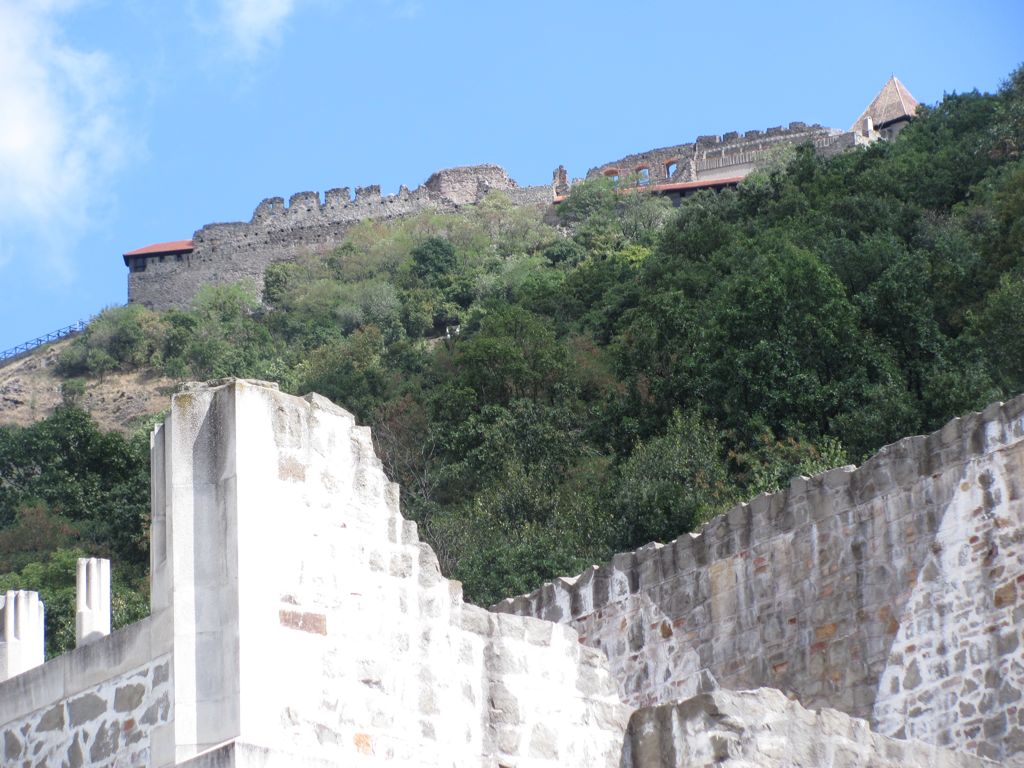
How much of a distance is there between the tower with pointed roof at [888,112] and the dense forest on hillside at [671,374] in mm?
16473

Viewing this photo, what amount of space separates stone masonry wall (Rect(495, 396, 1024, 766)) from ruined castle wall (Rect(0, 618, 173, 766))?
5067mm

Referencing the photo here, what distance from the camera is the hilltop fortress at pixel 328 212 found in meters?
68.7

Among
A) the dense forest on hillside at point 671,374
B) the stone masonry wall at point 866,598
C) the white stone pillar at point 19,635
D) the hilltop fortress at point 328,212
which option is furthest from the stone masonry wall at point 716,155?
the white stone pillar at point 19,635

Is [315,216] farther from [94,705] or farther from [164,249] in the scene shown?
[94,705]

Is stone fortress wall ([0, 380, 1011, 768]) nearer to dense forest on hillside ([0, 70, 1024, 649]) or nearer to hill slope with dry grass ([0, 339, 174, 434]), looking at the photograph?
dense forest on hillside ([0, 70, 1024, 649])

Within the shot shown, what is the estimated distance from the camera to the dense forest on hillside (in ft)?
86.0

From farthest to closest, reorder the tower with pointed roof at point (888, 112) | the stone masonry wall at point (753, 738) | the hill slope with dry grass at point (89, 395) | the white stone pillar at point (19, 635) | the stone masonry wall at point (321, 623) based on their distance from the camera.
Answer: the tower with pointed roof at point (888, 112) → the hill slope with dry grass at point (89, 395) → the white stone pillar at point (19, 635) → the stone masonry wall at point (753, 738) → the stone masonry wall at point (321, 623)

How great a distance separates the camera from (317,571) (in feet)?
26.0

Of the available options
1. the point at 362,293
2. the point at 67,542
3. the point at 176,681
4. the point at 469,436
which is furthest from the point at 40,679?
the point at 362,293

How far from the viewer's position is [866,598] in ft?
39.6

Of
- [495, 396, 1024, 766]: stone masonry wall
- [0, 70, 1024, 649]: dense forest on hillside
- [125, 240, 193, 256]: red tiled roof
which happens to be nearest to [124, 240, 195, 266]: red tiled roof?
[125, 240, 193, 256]: red tiled roof

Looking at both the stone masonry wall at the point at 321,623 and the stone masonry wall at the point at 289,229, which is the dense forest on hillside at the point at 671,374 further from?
the stone masonry wall at the point at 289,229

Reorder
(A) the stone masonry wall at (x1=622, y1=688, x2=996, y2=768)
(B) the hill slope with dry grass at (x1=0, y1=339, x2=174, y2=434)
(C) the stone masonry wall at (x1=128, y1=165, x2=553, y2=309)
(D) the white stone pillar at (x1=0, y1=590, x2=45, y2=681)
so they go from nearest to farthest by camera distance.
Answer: (A) the stone masonry wall at (x1=622, y1=688, x2=996, y2=768) → (D) the white stone pillar at (x1=0, y1=590, x2=45, y2=681) → (B) the hill slope with dry grass at (x1=0, y1=339, x2=174, y2=434) → (C) the stone masonry wall at (x1=128, y1=165, x2=553, y2=309)

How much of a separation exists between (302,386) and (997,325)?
18.0 meters
